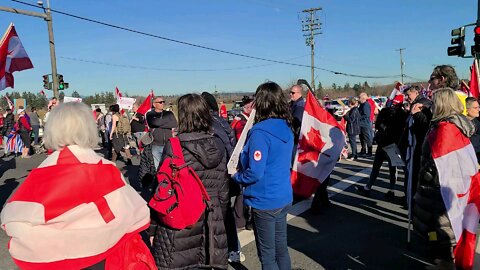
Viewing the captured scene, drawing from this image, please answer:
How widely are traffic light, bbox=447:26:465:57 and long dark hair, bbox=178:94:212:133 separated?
13.2 metres

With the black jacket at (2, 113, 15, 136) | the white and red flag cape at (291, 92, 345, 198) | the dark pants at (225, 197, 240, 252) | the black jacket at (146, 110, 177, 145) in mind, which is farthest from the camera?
the black jacket at (2, 113, 15, 136)

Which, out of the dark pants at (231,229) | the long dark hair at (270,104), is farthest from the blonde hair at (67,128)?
the dark pants at (231,229)

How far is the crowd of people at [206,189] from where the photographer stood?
2.10 meters

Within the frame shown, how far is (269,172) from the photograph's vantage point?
3.17 metres

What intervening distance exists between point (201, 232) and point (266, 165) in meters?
0.75

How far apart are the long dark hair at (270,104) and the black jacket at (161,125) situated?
13.8 ft

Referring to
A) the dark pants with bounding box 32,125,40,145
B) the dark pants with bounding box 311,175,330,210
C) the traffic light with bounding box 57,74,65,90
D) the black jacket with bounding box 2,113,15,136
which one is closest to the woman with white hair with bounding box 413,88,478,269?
the dark pants with bounding box 311,175,330,210

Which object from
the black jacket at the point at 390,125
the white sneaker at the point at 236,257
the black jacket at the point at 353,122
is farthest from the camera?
the black jacket at the point at 353,122

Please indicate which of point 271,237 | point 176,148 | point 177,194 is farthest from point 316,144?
point 177,194

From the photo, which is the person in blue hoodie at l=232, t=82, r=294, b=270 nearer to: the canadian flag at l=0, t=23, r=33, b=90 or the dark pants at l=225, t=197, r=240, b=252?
the dark pants at l=225, t=197, r=240, b=252

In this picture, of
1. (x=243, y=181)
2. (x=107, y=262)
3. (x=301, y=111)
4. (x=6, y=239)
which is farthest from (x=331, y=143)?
(x=6, y=239)

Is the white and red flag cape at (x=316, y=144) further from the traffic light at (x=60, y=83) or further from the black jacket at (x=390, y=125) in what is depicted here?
the traffic light at (x=60, y=83)

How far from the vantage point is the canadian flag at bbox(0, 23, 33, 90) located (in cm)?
743

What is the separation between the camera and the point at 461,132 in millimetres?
3738
